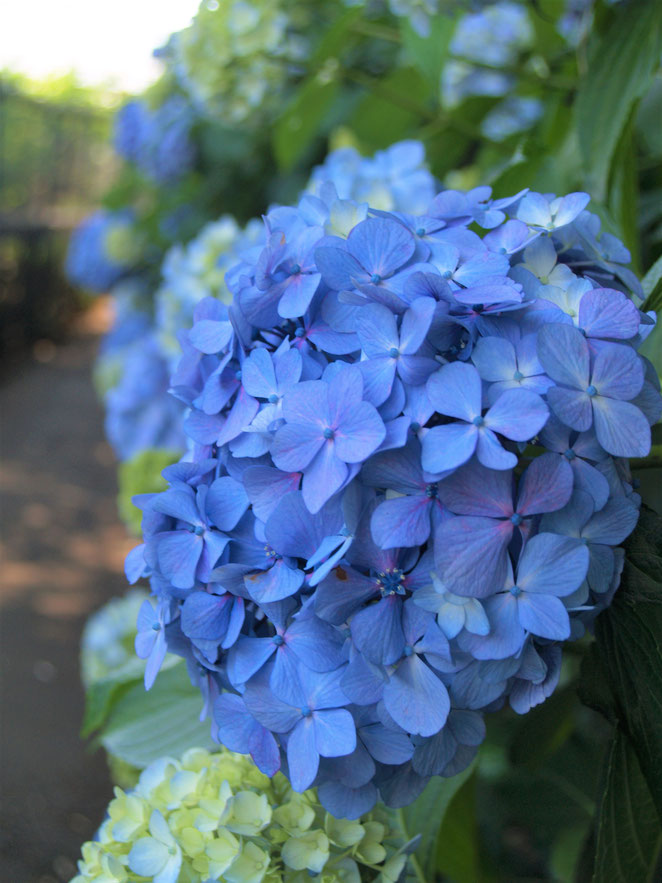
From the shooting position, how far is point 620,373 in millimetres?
335

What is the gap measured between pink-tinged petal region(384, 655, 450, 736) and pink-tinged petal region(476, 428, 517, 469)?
0.30 ft

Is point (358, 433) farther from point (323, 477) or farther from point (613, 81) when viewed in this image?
point (613, 81)

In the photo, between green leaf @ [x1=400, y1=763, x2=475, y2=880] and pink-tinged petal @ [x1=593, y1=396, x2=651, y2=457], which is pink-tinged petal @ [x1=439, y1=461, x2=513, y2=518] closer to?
pink-tinged petal @ [x1=593, y1=396, x2=651, y2=457]

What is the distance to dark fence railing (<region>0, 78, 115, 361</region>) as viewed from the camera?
4.80m

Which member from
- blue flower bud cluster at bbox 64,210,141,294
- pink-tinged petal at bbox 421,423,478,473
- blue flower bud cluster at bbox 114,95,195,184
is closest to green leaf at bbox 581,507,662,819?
pink-tinged petal at bbox 421,423,478,473

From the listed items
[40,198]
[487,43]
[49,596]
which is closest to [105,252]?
[49,596]

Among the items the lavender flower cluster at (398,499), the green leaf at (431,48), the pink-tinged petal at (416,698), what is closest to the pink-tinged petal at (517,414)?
the lavender flower cluster at (398,499)

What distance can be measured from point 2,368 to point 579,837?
4.31 m

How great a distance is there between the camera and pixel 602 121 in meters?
0.66

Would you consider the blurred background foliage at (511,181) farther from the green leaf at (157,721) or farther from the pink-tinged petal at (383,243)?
the pink-tinged petal at (383,243)

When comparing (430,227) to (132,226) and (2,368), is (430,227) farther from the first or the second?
(2,368)

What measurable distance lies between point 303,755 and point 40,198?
19.6 ft

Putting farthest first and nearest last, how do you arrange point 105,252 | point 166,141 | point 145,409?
1. point 105,252
2. point 166,141
3. point 145,409

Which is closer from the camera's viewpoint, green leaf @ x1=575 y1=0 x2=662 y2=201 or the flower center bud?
the flower center bud
